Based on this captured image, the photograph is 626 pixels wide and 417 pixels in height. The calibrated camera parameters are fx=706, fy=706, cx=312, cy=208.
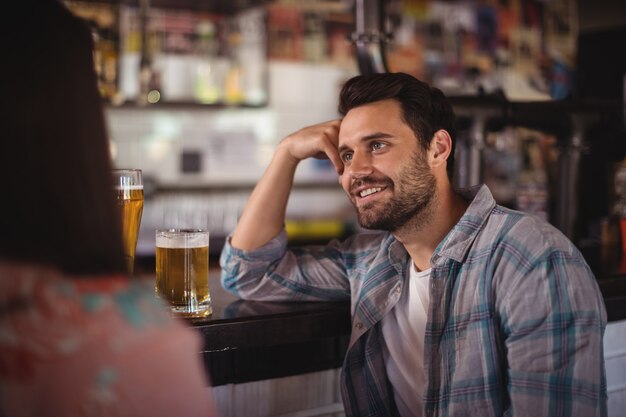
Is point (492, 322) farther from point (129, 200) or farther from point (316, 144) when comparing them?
point (129, 200)

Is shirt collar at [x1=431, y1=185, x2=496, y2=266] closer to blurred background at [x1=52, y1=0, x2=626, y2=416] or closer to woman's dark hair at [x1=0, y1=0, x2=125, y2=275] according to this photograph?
woman's dark hair at [x1=0, y1=0, x2=125, y2=275]

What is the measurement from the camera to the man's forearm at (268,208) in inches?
67.6

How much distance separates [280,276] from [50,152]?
3.22 feet

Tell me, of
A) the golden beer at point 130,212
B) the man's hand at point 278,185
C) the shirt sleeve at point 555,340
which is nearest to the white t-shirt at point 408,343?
the shirt sleeve at point 555,340

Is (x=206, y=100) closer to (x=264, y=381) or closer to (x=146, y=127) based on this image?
(x=146, y=127)

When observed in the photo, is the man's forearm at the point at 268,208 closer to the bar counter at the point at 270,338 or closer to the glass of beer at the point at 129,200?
the bar counter at the point at 270,338

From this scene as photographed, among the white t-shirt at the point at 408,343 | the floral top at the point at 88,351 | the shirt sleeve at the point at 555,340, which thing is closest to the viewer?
the floral top at the point at 88,351

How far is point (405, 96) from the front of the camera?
5.31 ft

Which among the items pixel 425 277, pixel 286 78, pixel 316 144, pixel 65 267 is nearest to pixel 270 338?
pixel 425 277

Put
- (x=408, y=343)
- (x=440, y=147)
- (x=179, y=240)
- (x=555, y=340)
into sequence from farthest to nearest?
(x=440, y=147) < (x=408, y=343) < (x=179, y=240) < (x=555, y=340)

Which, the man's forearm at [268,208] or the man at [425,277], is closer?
the man at [425,277]

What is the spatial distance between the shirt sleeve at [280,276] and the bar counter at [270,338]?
0.04 metres

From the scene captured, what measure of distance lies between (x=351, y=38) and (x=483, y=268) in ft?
3.58

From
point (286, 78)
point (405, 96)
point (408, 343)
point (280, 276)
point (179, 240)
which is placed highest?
point (286, 78)
